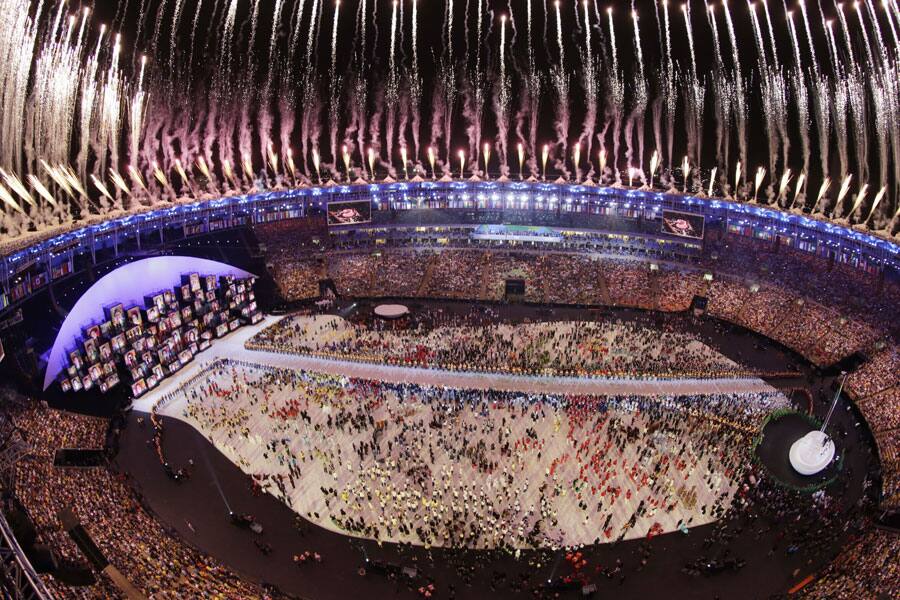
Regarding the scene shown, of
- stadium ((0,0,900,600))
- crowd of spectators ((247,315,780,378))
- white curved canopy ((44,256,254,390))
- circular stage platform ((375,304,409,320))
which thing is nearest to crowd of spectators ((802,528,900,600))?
stadium ((0,0,900,600))

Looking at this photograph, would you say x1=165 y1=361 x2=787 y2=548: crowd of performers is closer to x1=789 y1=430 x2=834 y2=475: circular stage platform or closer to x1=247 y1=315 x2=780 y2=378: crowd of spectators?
x1=789 y1=430 x2=834 y2=475: circular stage platform

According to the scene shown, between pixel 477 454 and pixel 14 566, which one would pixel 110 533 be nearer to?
pixel 14 566

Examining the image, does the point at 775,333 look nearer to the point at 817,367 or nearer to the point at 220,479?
the point at 817,367

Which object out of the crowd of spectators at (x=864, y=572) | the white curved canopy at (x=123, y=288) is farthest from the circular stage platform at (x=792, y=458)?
the white curved canopy at (x=123, y=288)

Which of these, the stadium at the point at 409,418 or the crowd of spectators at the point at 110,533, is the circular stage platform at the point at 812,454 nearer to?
the stadium at the point at 409,418

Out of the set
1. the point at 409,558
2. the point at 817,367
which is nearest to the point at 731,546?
the point at 409,558
